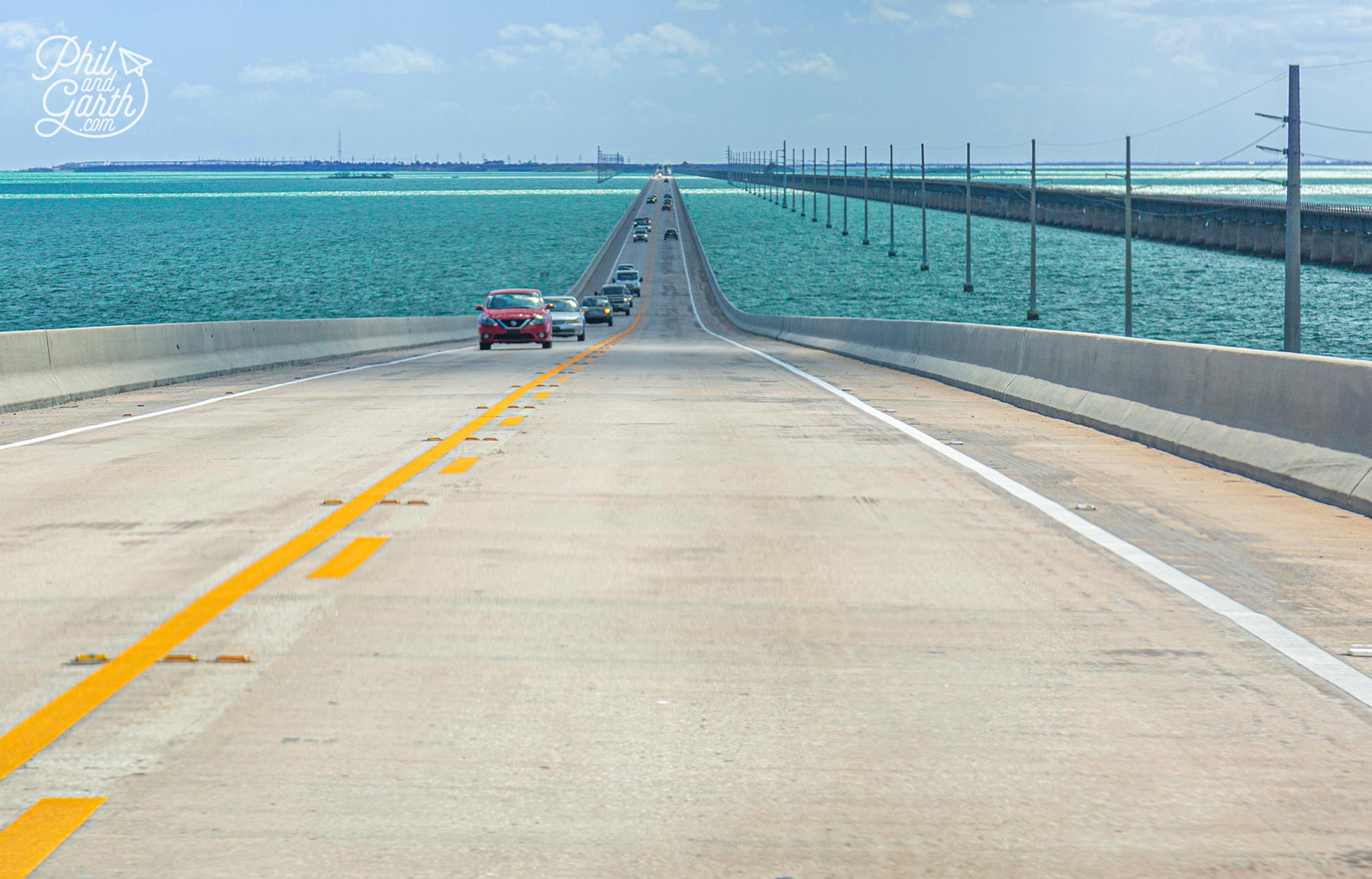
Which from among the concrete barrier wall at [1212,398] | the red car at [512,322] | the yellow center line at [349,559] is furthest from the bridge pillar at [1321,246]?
the yellow center line at [349,559]

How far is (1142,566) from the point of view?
8.36m

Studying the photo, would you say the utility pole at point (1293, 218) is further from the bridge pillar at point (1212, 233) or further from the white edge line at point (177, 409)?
the bridge pillar at point (1212, 233)

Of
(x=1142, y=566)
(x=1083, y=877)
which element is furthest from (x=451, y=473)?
(x=1083, y=877)

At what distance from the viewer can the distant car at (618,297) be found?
9519 centimetres

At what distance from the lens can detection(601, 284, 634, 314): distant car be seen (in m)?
95.2

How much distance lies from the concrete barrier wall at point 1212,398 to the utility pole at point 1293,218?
1554 cm

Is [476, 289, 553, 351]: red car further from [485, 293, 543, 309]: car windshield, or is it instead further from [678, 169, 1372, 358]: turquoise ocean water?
[678, 169, 1372, 358]: turquoise ocean water

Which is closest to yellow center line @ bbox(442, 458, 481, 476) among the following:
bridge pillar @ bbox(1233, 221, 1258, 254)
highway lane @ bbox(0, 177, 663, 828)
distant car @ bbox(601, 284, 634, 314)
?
highway lane @ bbox(0, 177, 663, 828)

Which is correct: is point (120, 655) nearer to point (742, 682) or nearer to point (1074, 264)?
point (742, 682)

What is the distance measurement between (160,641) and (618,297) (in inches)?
3526

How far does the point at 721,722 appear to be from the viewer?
17.5 feet

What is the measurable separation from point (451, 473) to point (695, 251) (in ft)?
488

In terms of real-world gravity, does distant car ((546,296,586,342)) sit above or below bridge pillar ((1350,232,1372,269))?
below

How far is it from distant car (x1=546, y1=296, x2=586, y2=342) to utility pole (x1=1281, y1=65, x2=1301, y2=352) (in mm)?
21568
